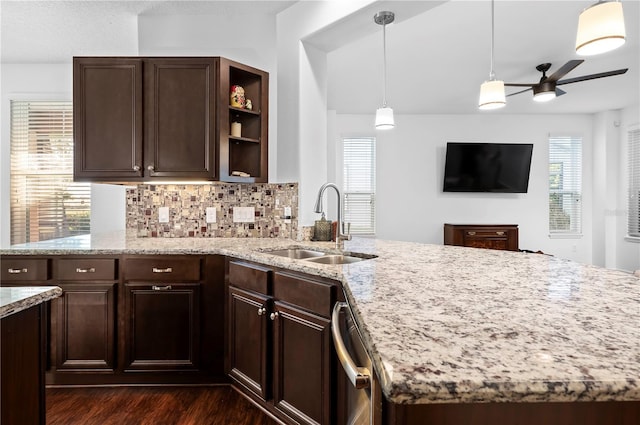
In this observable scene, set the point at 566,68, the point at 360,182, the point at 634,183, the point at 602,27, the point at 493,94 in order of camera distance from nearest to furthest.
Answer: the point at 602,27, the point at 493,94, the point at 566,68, the point at 634,183, the point at 360,182

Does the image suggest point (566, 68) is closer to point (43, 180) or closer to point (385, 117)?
point (385, 117)

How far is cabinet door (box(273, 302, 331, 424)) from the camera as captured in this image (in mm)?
1606

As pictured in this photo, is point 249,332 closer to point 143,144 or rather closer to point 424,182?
point 143,144

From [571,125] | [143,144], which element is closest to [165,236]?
[143,144]

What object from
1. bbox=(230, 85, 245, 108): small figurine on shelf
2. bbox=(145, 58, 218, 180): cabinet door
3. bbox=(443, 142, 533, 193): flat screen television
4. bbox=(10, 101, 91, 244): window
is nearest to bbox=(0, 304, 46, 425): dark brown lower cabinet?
bbox=(145, 58, 218, 180): cabinet door

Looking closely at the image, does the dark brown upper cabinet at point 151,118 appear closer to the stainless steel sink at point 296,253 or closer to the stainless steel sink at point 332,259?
the stainless steel sink at point 296,253

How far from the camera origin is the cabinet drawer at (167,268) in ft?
7.56

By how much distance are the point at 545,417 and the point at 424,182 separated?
617 cm

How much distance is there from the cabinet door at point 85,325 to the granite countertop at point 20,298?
117 cm

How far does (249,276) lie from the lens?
2055mm

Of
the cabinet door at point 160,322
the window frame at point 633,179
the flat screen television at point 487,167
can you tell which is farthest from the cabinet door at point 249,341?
the window frame at point 633,179

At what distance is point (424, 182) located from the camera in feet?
21.3

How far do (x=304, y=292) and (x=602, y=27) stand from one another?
1709mm

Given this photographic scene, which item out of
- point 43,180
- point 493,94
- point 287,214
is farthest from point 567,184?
point 43,180
